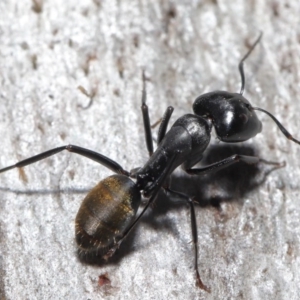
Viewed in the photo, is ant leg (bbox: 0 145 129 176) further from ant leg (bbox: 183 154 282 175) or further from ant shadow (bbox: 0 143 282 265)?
ant leg (bbox: 183 154 282 175)

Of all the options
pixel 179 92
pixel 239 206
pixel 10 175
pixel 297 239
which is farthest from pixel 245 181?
pixel 10 175

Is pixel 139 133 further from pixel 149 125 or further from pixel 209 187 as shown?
pixel 209 187

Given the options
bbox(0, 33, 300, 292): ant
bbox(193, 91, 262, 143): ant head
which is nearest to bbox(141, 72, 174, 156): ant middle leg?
bbox(0, 33, 300, 292): ant

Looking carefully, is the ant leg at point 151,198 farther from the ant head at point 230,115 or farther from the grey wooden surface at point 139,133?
the ant head at point 230,115

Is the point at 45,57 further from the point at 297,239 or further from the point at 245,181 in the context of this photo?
the point at 297,239

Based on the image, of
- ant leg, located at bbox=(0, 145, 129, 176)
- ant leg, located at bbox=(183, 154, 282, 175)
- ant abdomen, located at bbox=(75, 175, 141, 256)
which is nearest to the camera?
ant abdomen, located at bbox=(75, 175, 141, 256)

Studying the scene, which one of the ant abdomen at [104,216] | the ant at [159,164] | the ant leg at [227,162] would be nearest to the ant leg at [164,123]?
the ant at [159,164]

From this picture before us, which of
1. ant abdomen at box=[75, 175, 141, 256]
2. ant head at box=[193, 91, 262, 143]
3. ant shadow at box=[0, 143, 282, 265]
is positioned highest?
ant head at box=[193, 91, 262, 143]

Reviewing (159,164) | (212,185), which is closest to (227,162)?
(212,185)
